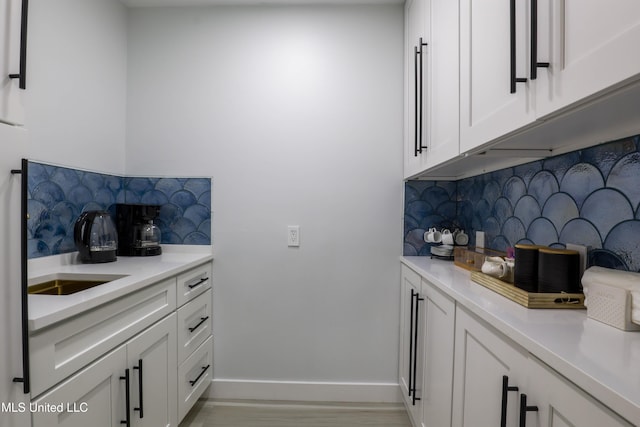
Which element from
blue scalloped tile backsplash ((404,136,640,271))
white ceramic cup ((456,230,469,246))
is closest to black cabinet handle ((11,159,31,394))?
blue scalloped tile backsplash ((404,136,640,271))

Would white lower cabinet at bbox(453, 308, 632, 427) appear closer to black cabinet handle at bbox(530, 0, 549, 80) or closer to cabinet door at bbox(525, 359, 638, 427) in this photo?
cabinet door at bbox(525, 359, 638, 427)

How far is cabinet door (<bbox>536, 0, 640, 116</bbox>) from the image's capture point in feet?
1.78

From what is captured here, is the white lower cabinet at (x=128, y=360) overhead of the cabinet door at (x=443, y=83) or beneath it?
beneath

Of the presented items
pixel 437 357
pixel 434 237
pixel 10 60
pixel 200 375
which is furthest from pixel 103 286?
pixel 434 237

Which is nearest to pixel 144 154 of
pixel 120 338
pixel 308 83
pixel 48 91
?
pixel 48 91

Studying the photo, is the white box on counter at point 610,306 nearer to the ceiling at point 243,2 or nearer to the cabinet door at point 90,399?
the cabinet door at point 90,399

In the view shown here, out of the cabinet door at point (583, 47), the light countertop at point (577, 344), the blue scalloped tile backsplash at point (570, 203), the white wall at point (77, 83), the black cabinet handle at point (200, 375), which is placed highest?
the white wall at point (77, 83)

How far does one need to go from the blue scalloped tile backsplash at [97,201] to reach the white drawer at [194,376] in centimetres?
66

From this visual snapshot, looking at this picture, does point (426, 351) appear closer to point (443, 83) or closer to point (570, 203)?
point (570, 203)

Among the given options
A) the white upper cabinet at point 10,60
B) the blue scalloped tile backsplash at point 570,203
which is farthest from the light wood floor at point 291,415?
the white upper cabinet at point 10,60

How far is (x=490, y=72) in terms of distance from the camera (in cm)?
97

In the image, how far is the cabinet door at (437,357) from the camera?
1194 millimetres

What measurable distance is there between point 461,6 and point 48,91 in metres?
1.82

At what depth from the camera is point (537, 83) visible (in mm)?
759
